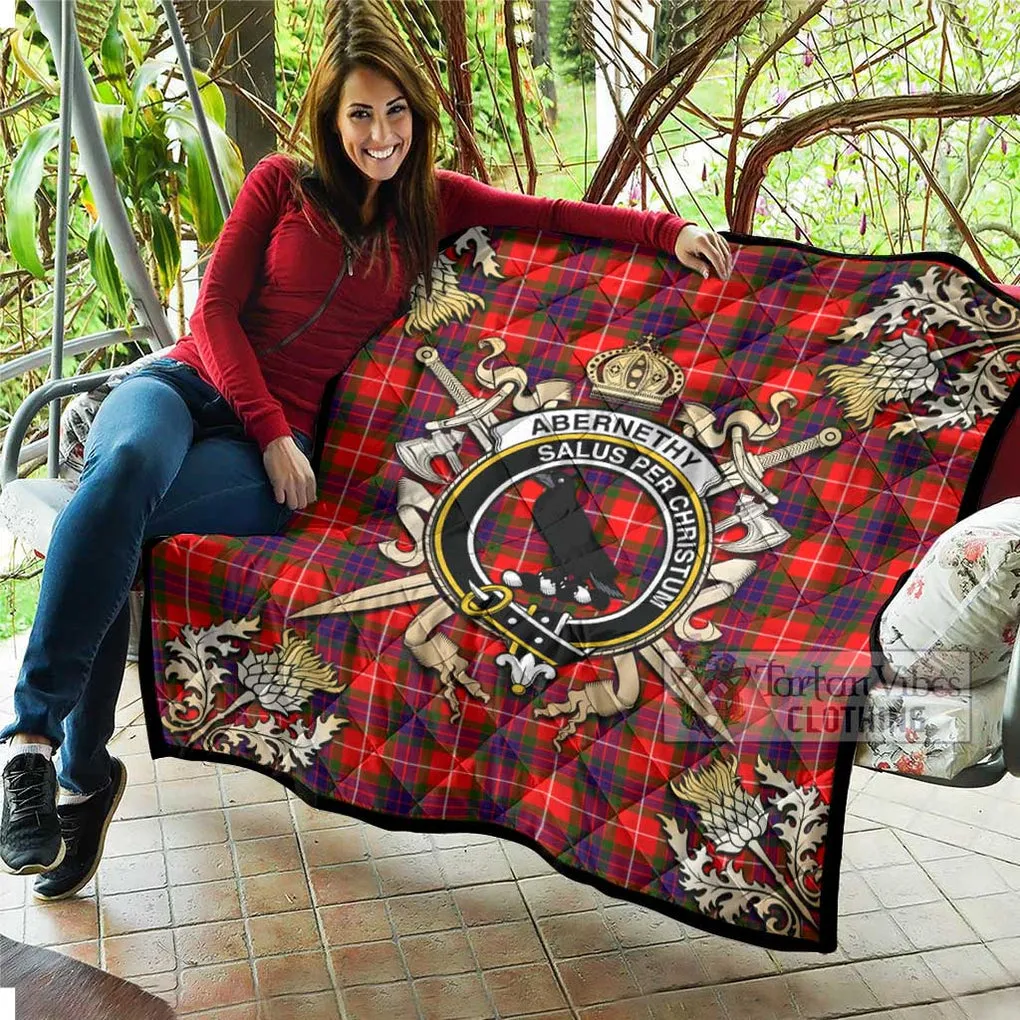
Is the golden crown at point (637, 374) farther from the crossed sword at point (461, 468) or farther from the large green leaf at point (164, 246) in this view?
the large green leaf at point (164, 246)

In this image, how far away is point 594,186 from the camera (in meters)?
2.64

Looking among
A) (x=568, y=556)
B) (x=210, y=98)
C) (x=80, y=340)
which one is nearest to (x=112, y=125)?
(x=210, y=98)

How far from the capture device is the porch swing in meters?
1.78

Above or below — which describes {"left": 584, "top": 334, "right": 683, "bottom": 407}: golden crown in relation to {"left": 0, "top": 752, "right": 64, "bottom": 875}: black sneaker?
above

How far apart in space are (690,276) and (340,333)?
1.94 feet

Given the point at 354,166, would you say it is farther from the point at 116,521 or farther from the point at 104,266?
the point at 116,521

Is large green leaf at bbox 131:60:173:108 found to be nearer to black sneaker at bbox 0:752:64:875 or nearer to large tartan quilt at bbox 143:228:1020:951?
large tartan quilt at bbox 143:228:1020:951

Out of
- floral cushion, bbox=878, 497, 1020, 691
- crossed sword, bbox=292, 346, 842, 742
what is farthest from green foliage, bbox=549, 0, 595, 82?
floral cushion, bbox=878, 497, 1020, 691

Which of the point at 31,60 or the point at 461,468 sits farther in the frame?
the point at 31,60

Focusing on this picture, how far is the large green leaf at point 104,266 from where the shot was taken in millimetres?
2363

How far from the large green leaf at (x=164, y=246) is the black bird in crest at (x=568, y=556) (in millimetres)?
1015

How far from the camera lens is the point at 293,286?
2.04 m

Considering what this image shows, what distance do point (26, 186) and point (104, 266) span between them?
7.7 inches

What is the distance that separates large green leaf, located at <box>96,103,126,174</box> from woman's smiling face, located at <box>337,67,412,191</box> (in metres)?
0.58
